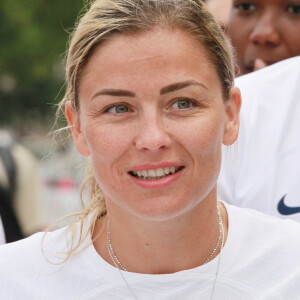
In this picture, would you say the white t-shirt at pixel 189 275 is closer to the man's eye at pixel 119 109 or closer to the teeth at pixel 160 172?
the teeth at pixel 160 172

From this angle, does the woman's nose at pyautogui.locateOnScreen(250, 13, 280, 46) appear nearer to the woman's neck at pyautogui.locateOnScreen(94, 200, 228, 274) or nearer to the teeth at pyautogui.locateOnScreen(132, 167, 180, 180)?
the woman's neck at pyautogui.locateOnScreen(94, 200, 228, 274)

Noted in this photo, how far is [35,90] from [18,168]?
2369 cm

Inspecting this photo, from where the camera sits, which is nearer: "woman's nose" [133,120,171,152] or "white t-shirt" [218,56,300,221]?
"woman's nose" [133,120,171,152]

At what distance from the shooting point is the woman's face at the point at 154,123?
7.70 feet

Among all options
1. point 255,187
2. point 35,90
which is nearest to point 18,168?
point 255,187

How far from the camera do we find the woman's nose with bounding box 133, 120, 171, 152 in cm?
229

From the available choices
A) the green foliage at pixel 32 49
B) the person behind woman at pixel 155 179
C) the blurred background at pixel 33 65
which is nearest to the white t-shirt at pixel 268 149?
the person behind woman at pixel 155 179

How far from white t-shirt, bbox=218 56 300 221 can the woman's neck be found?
0.56 m

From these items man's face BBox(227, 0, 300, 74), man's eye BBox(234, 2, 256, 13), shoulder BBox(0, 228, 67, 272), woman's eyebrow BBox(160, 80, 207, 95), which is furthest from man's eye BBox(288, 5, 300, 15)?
shoulder BBox(0, 228, 67, 272)

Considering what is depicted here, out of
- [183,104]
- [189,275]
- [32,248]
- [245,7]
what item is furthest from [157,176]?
[245,7]

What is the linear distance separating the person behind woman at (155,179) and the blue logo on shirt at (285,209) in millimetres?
383

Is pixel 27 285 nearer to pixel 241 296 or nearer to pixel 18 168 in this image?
pixel 241 296

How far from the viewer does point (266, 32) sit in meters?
3.65

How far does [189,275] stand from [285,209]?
2.39 ft
